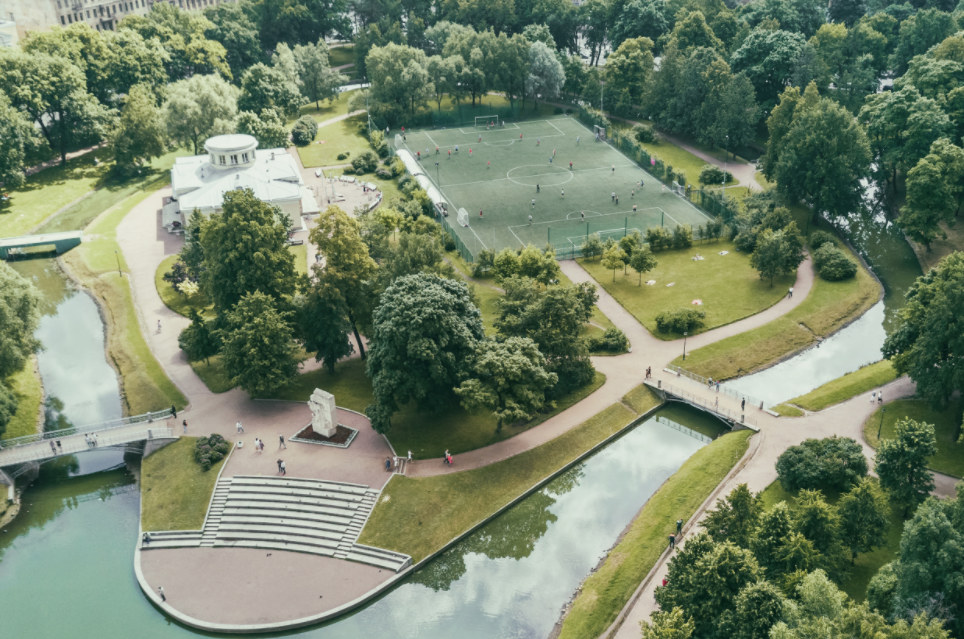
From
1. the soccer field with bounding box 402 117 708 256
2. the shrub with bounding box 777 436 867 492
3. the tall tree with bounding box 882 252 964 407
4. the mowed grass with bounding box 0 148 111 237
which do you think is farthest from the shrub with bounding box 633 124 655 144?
the shrub with bounding box 777 436 867 492

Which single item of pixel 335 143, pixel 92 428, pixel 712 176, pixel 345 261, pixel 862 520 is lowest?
pixel 92 428

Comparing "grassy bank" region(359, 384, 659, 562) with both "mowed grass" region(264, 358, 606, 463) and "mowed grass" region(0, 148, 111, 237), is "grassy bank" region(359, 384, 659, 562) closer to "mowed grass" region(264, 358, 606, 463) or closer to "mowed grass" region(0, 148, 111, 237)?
"mowed grass" region(264, 358, 606, 463)

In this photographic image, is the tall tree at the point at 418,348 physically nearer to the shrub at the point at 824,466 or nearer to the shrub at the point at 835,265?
the shrub at the point at 824,466

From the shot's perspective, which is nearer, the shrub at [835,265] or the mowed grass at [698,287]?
the mowed grass at [698,287]

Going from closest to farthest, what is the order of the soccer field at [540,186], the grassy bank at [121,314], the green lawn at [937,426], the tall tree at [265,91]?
1. the green lawn at [937,426]
2. the grassy bank at [121,314]
3. the soccer field at [540,186]
4. the tall tree at [265,91]

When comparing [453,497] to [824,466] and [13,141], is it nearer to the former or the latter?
[824,466]

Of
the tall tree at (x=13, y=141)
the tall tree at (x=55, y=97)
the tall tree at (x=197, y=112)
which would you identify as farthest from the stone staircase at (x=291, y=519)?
the tall tree at (x=55, y=97)

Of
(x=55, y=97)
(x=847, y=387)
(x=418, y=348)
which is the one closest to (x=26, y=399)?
(x=418, y=348)
